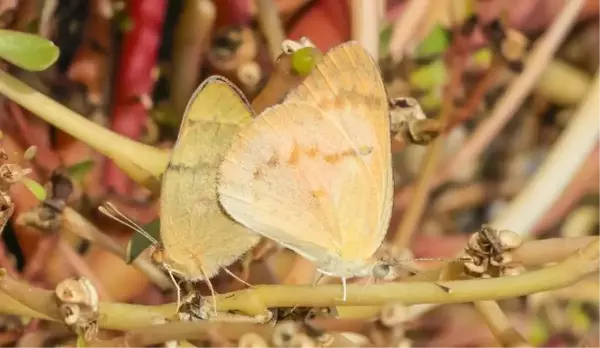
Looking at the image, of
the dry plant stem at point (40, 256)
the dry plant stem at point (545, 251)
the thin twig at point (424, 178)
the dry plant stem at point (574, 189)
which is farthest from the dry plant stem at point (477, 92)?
the dry plant stem at point (40, 256)

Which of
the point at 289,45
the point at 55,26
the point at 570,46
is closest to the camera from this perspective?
the point at 289,45

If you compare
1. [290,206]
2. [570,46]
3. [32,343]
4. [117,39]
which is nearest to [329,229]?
[290,206]

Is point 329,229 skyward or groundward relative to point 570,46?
groundward

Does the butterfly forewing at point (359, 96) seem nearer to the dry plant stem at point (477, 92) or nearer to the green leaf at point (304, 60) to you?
the green leaf at point (304, 60)

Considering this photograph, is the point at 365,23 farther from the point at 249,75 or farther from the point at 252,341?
the point at 252,341

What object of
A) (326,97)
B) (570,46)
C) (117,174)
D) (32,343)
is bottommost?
(32,343)

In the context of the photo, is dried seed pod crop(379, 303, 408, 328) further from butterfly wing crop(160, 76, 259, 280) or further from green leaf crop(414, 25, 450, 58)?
green leaf crop(414, 25, 450, 58)

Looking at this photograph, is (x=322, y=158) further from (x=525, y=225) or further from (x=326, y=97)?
(x=525, y=225)
